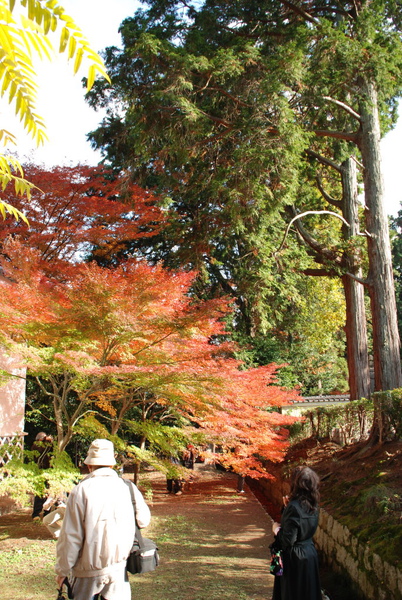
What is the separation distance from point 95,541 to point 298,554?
1.63 m

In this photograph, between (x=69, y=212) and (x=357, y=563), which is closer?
(x=357, y=563)

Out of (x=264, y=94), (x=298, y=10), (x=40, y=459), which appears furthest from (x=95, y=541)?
(x=298, y=10)

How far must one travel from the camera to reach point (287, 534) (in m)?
3.59

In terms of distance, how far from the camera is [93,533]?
2.98 metres

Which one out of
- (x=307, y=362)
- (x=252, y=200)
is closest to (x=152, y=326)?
(x=252, y=200)

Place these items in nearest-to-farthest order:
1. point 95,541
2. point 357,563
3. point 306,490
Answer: point 95,541 → point 306,490 → point 357,563

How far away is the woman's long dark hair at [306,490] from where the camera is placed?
11.9 feet

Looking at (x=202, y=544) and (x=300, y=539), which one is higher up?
(x=300, y=539)

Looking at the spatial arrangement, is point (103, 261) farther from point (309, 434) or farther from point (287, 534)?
point (287, 534)

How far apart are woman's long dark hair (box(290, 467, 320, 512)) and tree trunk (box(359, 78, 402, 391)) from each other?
7276mm

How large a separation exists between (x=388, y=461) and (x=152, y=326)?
3.97 m

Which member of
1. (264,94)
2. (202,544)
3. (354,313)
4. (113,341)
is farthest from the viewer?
(354,313)

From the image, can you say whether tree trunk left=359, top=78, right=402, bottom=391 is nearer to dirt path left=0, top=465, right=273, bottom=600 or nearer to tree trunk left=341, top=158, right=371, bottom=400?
tree trunk left=341, top=158, right=371, bottom=400

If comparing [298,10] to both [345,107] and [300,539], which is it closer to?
[345,107]
